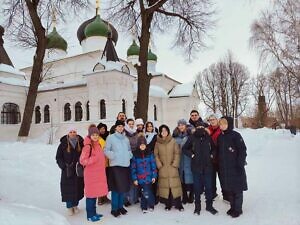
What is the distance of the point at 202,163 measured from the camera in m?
5.32

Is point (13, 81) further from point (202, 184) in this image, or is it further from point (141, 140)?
point (202, 184)

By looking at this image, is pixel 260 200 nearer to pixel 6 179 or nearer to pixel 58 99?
pixel 6 179

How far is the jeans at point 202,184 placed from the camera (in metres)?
5.31

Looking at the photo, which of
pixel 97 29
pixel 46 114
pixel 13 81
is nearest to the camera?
pixel 13 81

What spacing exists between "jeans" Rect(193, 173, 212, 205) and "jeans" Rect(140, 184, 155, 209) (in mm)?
809

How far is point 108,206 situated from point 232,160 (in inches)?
97.1

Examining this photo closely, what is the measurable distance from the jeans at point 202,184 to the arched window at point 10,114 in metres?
21.8

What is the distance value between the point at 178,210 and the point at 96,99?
17833 millimetres

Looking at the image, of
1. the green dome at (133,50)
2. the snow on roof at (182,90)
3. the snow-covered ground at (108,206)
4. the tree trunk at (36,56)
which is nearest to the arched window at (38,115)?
the green dome at (133,50)

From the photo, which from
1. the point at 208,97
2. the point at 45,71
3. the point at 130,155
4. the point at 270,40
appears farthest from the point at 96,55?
the point at 130,155

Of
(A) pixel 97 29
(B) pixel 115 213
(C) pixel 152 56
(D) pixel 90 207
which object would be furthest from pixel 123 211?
(C) pixel 152 56

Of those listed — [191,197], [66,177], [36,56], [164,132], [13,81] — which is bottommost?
[191,197]

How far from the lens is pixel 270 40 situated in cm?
1691

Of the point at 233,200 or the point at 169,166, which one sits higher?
the point at 169,166
